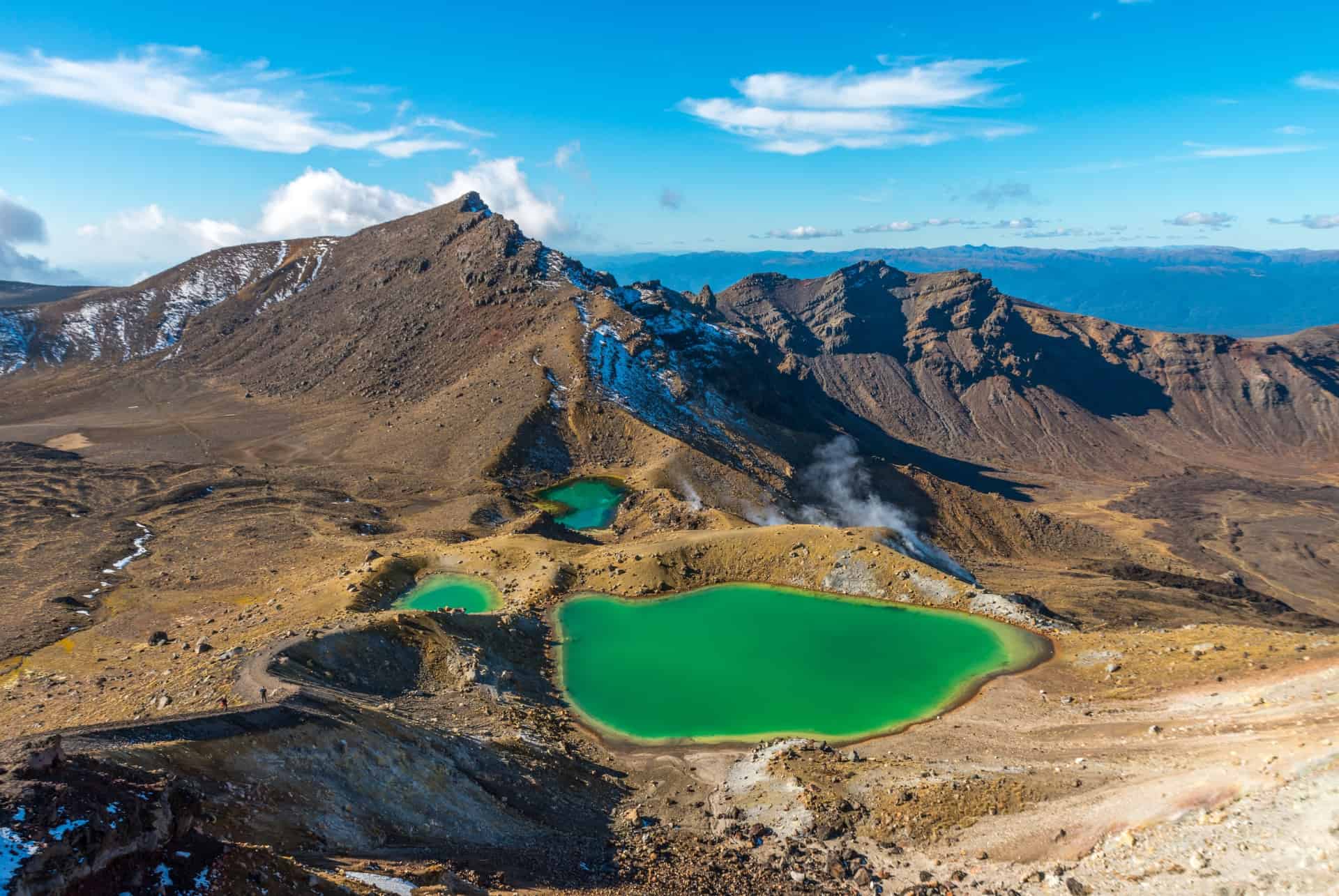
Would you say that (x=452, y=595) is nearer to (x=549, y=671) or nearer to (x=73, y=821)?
(x=549, y=671)

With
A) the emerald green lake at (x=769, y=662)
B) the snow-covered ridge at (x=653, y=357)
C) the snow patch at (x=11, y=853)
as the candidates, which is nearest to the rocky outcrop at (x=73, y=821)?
the snow patch at (x=11, y=853)

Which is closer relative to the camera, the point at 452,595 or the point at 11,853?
the point at 11,853

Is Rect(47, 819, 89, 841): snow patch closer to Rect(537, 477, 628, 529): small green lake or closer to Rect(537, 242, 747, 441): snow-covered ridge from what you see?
Rect(537, 477, 628, 529): small green lake

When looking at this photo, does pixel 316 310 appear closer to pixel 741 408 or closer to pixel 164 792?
pixel 741 408

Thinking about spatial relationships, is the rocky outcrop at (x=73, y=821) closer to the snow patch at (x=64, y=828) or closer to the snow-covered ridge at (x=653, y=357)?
the snow patch at (x=64, y=828)

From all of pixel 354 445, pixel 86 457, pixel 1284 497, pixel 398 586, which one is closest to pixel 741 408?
pixel 354 445

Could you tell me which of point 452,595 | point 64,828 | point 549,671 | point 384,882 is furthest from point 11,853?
point 452,595
